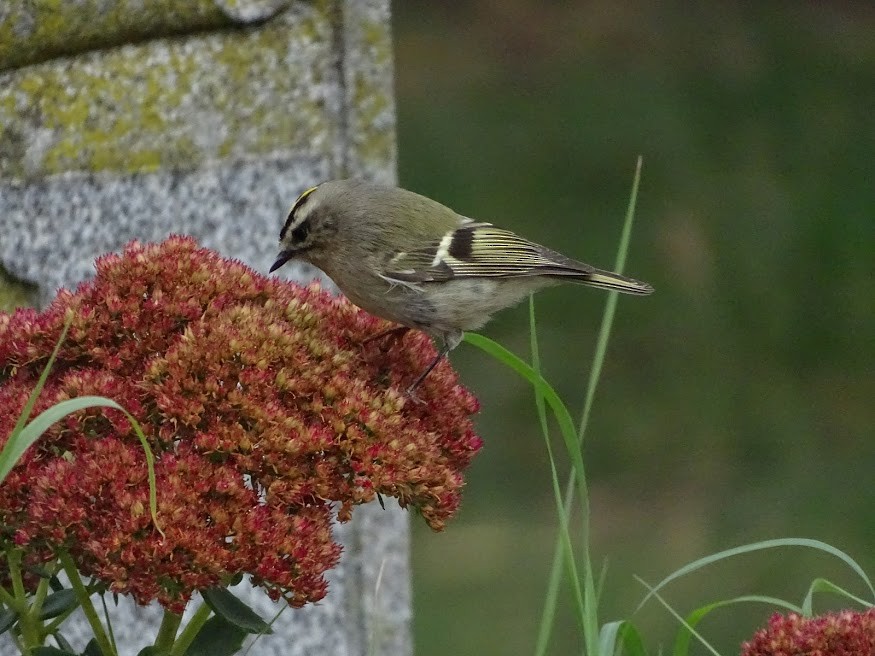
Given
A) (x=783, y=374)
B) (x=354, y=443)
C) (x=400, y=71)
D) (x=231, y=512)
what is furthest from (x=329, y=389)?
(x=400, y=71)

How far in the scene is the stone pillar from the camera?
3467mm

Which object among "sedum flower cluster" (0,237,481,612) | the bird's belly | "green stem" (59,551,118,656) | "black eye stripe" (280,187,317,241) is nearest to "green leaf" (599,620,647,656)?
"sedum flower cluster" (0,237,481,612)

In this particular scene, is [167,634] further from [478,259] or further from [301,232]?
[478,259]

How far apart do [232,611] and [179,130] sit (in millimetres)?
1583

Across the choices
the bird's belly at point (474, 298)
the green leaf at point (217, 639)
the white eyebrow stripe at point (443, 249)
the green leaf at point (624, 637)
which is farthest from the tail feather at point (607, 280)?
the green leaf at point (217, 639)

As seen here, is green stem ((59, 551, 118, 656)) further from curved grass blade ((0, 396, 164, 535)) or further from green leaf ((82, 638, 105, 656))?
curved grass blade ((0, 396, 164, 535))

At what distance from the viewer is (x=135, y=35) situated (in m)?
3.49

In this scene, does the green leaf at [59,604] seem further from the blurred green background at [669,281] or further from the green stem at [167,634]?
the blurred green background at [669,281]

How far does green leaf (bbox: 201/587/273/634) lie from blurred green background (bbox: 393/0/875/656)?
12.6 ft

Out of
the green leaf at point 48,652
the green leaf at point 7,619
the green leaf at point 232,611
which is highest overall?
the green leaf at point 232,611

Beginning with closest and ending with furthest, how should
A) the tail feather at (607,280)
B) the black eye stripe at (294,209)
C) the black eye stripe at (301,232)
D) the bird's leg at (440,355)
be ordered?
the bird's leg at (440,355) < the black eye stripe at (294,209) < the black eye stripe at (301,232) < the tail feather at (607,280)

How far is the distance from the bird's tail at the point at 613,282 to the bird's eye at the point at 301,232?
0.60m

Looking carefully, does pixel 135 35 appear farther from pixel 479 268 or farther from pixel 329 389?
pixel 329 389

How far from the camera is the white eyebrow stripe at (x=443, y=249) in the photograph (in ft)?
10.9
